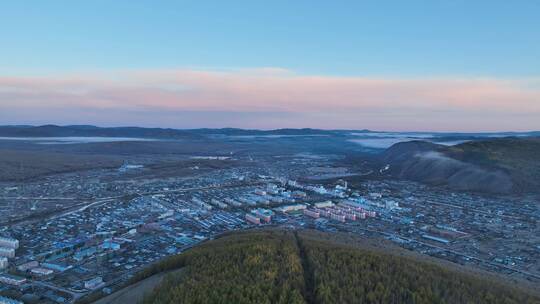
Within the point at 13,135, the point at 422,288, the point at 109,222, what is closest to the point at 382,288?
the point at 422,288

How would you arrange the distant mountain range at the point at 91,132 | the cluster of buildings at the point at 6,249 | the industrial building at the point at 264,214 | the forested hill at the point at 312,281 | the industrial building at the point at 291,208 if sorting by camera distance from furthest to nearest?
the distant mountain range at the point at 91,132, the industrial building at the point at 291,208, the industrial building at the point at 264,214, the cluster of buildings at the point at 6,249, the forested hill at the point at 312,281

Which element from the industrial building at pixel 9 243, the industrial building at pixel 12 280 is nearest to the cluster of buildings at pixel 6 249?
the industrial building at pixel 9 243

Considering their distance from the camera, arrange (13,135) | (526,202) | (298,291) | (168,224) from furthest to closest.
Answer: (13,135)
(526,202)
(168,224)
(298,291)

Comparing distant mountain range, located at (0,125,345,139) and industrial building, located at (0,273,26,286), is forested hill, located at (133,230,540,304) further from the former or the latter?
distant mountain range, located at (0,125,345,139)

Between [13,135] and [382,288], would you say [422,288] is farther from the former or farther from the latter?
[13,135]

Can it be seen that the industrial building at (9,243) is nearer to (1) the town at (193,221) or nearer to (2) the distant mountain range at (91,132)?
(1) the town at (193,221)

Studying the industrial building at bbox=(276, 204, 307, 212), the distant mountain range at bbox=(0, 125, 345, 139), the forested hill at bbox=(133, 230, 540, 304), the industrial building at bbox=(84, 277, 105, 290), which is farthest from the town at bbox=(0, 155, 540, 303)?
the distant mountain range at bbox=(0, 125, 345, 139)

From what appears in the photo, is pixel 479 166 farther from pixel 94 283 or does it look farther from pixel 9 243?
pixel 9 243
